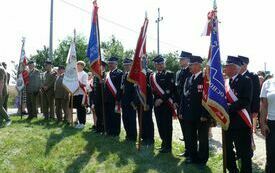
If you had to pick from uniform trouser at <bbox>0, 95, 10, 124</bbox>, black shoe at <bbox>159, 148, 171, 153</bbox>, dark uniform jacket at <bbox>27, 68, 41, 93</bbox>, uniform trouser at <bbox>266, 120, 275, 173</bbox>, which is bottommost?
black shoe at <bbox>159, 148, 171, 153</bbox>

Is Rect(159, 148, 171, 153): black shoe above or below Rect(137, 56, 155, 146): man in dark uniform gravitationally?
below

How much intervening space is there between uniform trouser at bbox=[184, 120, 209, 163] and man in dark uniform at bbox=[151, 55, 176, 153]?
→ 2.71 feet

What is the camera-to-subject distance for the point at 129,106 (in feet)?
32.2

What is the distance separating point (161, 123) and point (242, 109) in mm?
2536

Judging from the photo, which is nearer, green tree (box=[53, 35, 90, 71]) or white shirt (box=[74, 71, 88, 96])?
white shirt (box=[74, 71, 88, 96])

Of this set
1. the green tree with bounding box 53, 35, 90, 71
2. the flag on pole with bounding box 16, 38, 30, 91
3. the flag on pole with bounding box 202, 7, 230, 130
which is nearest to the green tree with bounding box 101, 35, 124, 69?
the green tree with bounding box 53, 35, 90, 71

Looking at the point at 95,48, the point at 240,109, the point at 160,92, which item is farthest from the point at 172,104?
the point at 95,48

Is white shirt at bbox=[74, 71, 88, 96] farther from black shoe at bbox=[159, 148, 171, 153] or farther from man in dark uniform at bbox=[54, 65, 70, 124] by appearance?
black shoe at bbox=[159, 148, 171, 153]

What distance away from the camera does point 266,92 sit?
259 inches

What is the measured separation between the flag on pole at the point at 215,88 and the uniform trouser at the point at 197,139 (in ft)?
3.40

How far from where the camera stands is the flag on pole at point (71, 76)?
11.7 meters

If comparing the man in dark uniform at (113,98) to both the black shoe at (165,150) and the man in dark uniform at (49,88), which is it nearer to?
the black shoe at (165,150)

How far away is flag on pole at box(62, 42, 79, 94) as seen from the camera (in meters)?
11.7

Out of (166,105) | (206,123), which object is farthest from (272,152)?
(166,105)
